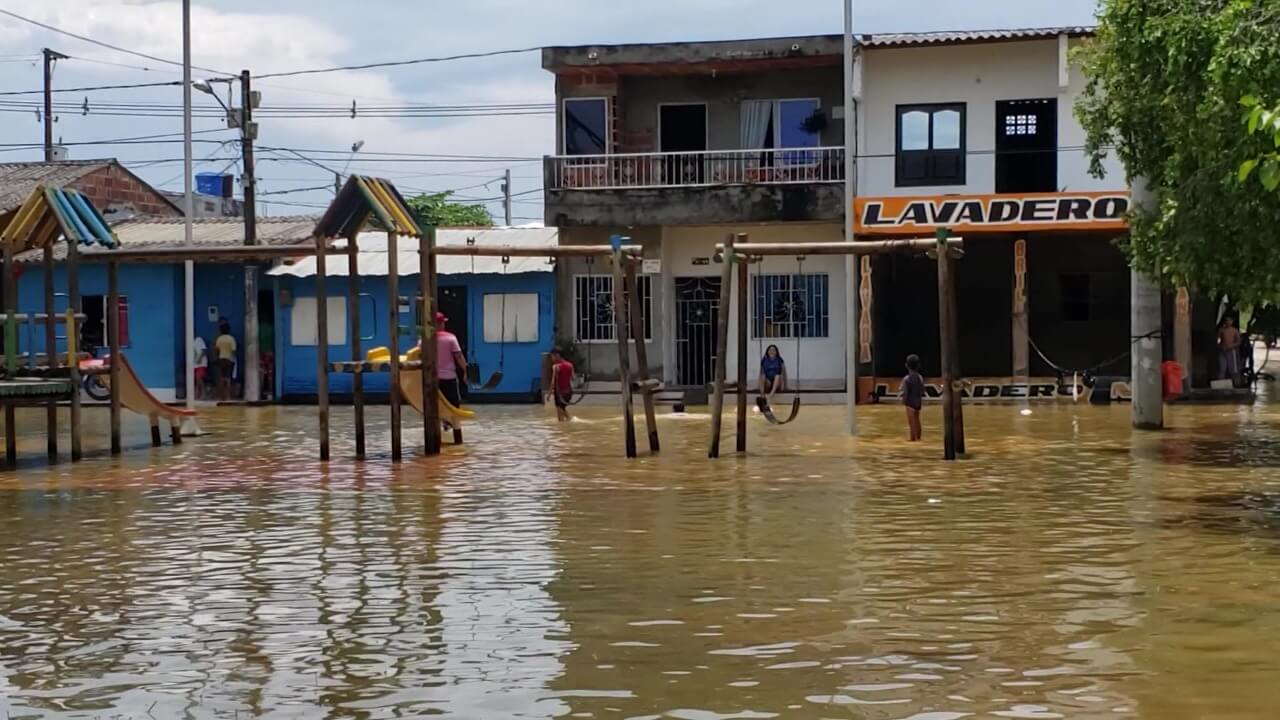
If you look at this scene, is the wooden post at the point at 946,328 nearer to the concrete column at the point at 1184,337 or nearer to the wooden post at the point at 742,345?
the wooden post at the point at 742,345

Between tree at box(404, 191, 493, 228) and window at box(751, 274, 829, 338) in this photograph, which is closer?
window at box(751, 274, 829, 338)

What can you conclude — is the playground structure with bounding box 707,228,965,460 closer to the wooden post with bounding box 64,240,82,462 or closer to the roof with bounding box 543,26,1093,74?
the wooden post with bounding box 64,240,82,462

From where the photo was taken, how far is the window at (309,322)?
34938mm

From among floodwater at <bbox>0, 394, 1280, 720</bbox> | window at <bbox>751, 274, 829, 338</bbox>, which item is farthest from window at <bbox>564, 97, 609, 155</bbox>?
floodwater at <bbox>0, 394, 1280, 720</bbox>

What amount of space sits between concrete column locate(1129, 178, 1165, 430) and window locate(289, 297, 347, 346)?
706 inches

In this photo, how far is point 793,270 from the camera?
3356cm

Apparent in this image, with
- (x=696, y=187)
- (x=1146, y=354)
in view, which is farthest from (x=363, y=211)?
(x=696, y=187)

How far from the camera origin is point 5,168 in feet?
137

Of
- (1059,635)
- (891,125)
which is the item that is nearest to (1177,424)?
(891,125)

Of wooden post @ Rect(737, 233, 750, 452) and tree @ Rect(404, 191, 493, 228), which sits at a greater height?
tree @ Rect(404, 191, 493, 228)

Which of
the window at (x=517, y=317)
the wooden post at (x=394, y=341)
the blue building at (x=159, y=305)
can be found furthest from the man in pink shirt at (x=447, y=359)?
the blue building at (x=159, y=305)

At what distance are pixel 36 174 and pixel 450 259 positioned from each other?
1307 cm

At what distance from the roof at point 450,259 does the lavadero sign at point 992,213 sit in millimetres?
6915

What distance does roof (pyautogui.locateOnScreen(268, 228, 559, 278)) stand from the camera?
111 feet
